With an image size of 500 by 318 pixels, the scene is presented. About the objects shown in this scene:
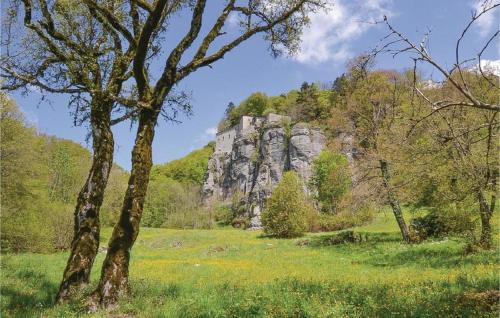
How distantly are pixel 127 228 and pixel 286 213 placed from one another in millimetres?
38561

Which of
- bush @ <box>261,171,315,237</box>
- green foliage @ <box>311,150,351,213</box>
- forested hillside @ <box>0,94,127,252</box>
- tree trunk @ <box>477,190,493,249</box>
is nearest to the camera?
tree trunk @ <box>477,190,493,249</box>

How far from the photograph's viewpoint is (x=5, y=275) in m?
14.5

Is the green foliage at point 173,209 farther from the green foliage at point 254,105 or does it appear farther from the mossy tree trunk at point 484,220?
the mossy tree trunk at point 484,220

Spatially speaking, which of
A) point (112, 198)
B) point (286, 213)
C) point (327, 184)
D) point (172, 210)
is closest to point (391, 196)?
point (286, 213)

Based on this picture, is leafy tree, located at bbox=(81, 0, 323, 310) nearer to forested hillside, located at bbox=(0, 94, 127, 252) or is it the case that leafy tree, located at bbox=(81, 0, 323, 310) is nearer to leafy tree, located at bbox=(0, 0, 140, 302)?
leafy tree, located at bbox=(0, 0, 140, 302)

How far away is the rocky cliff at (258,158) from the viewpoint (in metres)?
103

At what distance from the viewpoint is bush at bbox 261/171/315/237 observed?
46.7 m

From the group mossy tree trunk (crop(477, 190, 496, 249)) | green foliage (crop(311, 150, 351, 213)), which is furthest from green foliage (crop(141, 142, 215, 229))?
mossy tree trunk (crop(477, 190, 496, 249))

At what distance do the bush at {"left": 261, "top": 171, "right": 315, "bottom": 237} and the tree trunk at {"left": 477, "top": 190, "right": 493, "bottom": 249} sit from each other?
29.1 metres

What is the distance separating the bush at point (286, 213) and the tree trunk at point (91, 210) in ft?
120

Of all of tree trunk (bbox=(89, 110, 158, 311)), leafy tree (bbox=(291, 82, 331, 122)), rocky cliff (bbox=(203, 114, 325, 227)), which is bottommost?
tree trunk (bbox=(89, 110, 158, 311))

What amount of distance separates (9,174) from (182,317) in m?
26.7

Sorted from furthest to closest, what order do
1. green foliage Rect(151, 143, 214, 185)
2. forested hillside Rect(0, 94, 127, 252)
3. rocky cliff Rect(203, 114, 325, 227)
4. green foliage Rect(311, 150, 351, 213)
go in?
green foliage Rect(151, 143, 214, 185) < rocky cliff Rect(203, 114, 325, 227) < green foliage Rect(311, 150, 351, 213) < forested hillside Rect(0, 94, 127, 252)

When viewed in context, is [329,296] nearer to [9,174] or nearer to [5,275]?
[5,275]
